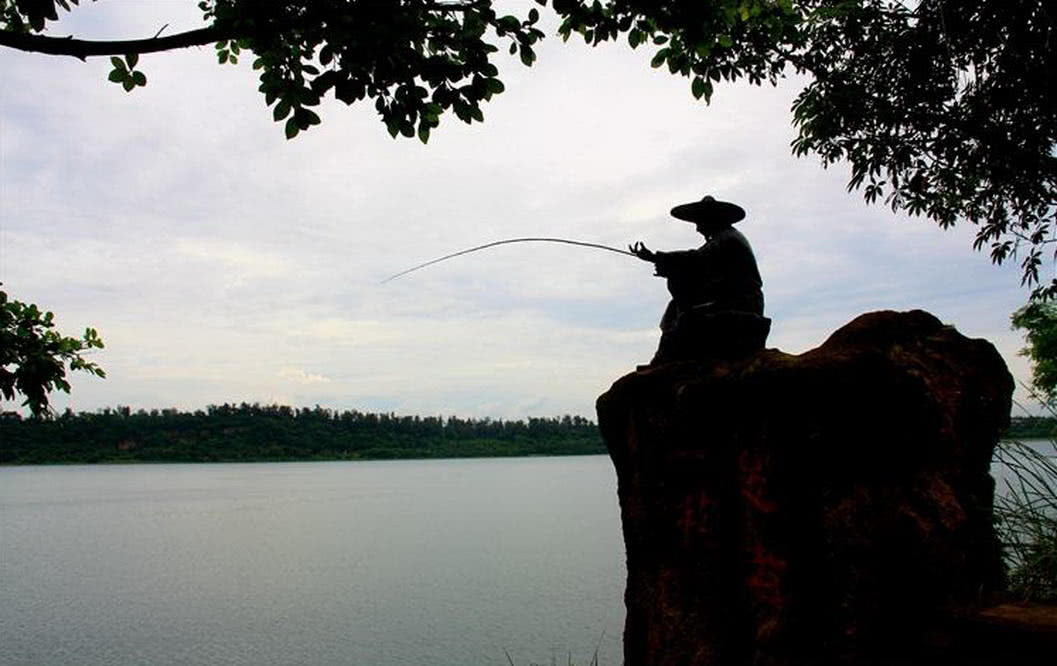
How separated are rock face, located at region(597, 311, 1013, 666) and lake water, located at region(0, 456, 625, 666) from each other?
39.5 feet

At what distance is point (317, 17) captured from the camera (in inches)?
139

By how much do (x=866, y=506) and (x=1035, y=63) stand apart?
7058mm

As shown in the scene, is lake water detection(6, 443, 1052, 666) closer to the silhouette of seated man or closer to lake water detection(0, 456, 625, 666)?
lake water detection(0, 456, 625, 666)

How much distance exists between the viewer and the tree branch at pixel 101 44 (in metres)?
3.37

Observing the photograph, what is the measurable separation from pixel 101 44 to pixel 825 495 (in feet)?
15.2

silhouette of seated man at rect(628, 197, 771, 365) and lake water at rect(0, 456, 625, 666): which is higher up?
silhouette of seated man at rect(628, 197, 771, 365)

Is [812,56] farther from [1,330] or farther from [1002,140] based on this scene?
[1,330]

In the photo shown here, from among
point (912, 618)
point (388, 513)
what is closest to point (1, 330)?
point (912, 618)

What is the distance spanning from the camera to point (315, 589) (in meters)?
26.3

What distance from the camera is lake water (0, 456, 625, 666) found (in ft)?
61.4

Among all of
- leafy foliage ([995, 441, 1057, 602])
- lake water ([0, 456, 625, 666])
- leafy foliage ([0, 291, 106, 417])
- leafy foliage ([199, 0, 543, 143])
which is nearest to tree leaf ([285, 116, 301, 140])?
leafy foliage ([199, 0, 543, 143])

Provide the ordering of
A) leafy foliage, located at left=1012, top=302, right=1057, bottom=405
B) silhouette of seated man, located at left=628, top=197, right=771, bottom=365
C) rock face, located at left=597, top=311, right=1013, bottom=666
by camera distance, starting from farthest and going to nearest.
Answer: leafy foliage, located at left=1012, top=302, right=1057, bottom=405 < silhouette of seated man, located at left=628, top=197, right=771, bottom=365 < rock face, located at left=597, top=311, right=1013, bottom=666

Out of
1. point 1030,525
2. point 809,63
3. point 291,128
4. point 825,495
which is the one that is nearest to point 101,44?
point 291,128

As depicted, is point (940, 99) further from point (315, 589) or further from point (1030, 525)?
point (315, 589)
